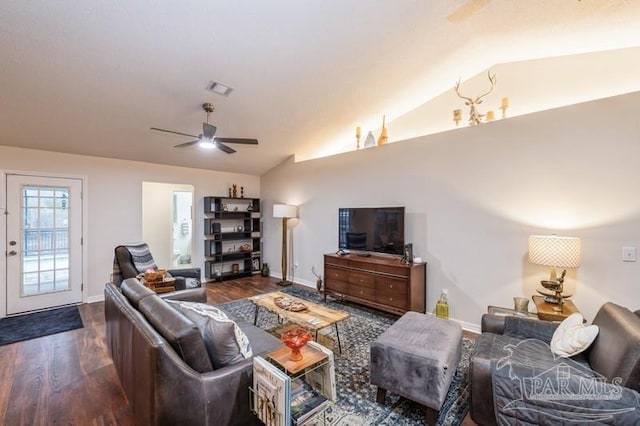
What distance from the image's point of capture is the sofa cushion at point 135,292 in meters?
2.07

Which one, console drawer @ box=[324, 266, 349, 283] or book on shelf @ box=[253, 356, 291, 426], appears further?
console drawer @ box=[324, 266, 349, 283]

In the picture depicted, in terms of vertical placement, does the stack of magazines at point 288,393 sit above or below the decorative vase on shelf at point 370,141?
below

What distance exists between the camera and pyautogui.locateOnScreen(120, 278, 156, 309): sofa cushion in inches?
81.4

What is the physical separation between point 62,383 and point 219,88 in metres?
3.09

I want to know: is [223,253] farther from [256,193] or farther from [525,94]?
[525,94]

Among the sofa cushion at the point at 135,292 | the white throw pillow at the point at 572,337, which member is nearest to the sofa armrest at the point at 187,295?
the sofa cushion at the point at 135,292

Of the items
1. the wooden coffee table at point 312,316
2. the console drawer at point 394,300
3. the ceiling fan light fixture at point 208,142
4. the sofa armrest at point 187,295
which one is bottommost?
the console drawer at point 394,300

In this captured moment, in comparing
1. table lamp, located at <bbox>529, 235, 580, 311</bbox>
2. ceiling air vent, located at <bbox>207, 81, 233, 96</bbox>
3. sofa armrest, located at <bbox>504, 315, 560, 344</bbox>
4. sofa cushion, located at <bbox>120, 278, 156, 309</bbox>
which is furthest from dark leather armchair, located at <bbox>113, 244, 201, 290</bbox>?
table lamp, located at <bbox>529, 235, 580, 311</bbox>

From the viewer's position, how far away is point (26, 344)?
9.81 feet

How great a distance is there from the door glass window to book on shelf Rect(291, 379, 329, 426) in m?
4.61

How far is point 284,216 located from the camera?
17.7 feet

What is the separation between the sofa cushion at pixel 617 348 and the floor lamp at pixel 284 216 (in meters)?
4.39

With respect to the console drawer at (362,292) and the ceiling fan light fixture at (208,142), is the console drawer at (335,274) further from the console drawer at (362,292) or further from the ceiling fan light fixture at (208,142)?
the ceiling fan light fixture at (208,142)

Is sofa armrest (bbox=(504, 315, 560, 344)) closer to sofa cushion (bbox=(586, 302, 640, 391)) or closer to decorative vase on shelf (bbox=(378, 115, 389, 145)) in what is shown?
sofa cushion (bbox=(586, 302, 640, 391))
